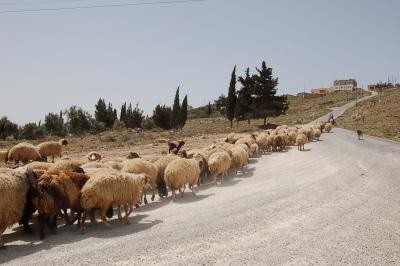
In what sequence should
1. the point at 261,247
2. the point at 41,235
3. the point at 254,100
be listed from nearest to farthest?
1. the point at 261,247
2. the point at 41,235
3. the point at 254,100

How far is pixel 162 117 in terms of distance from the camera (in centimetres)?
8369

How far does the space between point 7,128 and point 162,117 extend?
30.9 meters

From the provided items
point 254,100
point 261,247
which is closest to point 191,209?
point 261,247

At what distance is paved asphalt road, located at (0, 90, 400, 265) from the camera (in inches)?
309

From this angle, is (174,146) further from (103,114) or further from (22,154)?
(103,114)

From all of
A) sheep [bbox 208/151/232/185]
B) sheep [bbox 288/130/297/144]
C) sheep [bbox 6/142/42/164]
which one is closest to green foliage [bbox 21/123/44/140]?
sheep [bbox 6/142/42/164]

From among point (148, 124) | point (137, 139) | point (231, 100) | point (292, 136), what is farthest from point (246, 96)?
point (148, 124)

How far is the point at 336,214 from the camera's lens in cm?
1073

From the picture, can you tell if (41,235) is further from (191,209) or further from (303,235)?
(303,235)

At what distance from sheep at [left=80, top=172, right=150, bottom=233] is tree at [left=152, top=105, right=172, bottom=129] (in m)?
72.3

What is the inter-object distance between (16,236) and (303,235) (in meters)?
7.44

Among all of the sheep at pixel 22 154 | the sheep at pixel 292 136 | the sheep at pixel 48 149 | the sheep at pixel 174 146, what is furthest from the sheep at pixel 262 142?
the sheep at pixel 22 154

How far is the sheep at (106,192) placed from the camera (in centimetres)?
1010

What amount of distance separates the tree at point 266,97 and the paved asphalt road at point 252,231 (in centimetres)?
3500
